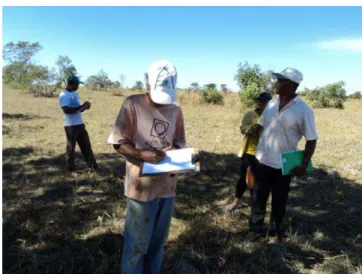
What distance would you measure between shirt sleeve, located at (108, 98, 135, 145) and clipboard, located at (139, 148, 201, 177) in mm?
208

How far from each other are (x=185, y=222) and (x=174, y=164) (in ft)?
6.20

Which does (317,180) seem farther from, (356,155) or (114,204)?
(114,204)

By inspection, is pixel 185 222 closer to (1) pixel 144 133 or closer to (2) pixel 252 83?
(1) pixel 144 133

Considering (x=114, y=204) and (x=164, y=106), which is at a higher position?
(x=164, y=106)

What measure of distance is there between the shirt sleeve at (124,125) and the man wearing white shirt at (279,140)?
1629 mm

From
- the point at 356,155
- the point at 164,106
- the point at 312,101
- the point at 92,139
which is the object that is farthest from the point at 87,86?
the point at 164,106

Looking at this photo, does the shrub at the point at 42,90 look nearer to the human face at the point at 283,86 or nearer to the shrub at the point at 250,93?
the shrub at the point at 250,93

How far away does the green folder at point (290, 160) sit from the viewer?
291 cm

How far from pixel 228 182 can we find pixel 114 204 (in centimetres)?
200

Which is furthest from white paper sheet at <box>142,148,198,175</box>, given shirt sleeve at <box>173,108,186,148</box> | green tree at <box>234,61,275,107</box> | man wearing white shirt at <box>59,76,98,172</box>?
green tree at <box>234,61,275,107</box>

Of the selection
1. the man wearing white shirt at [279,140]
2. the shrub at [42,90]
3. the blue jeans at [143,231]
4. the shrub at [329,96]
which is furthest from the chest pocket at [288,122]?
the shrub at [42,90]

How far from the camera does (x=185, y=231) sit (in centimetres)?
337

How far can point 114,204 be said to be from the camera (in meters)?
4.09

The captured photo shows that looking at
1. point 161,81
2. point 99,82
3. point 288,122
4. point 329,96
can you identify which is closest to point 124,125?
point 161,81
